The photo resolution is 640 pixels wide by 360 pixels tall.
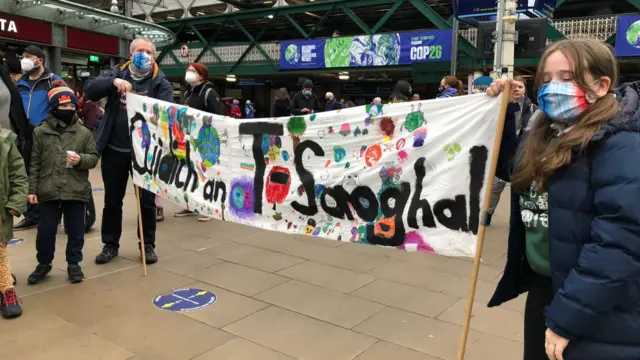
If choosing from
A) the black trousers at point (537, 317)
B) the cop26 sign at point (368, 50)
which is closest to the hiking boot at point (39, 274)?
the black trousers at point (537, 317)

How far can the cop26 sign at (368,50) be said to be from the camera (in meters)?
16.6

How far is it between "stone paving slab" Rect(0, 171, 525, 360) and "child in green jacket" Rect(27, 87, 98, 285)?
0.31 meters

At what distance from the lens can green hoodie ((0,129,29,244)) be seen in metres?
3.62

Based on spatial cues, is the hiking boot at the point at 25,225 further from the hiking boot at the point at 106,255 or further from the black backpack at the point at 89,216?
the hiking boot at the point at 106,255

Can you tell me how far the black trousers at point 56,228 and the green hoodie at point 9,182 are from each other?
54 cm

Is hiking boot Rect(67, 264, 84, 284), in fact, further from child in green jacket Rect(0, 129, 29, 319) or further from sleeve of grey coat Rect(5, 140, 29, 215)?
sleeve of grey coat Rect(5, 140, 29, 215)

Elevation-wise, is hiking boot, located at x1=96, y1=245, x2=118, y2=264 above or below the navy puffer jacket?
below

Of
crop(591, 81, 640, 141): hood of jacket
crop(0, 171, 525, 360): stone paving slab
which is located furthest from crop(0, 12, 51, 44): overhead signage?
crop(591, 81, 640, 141): hood of jacket

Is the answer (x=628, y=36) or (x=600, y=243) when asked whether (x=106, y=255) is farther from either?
(x=628, y=36)

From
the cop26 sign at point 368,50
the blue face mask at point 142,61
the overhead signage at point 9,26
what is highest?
the cop26 sign at point 368,50

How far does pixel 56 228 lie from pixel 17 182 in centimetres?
78

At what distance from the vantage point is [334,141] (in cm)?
344

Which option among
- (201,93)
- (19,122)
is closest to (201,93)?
(201,93)

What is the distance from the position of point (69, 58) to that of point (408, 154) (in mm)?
12740
